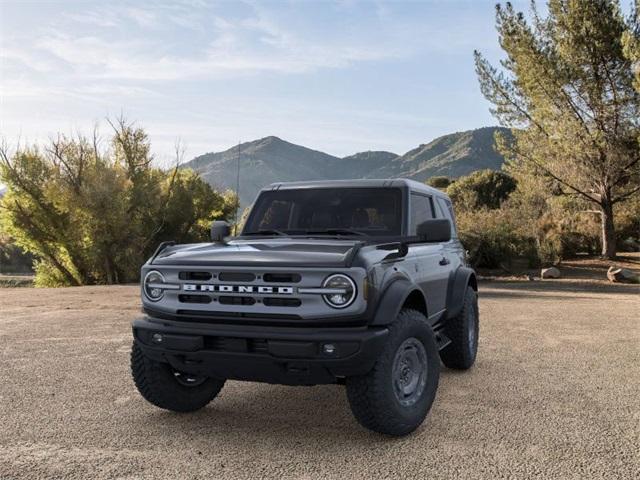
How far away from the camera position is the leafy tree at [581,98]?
70.3ft

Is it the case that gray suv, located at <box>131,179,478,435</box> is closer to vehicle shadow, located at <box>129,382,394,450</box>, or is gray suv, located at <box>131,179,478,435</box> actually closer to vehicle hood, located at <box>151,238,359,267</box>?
vehicle hood, located at <box>151,238,359,267</box>

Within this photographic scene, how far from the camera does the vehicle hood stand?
3824 mm

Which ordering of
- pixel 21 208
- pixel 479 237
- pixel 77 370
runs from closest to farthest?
pixel 77 370 < pixel 479 237 < pixel 21 208

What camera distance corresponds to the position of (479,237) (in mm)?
20109

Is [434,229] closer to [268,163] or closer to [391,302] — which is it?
[391,302]

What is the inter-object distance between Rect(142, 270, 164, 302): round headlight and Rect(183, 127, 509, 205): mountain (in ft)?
295

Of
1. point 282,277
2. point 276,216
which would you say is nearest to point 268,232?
point 276,216

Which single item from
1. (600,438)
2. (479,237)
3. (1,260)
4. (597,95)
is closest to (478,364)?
(600,438)

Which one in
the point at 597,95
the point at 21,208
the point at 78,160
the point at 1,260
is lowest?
the point at 1,260

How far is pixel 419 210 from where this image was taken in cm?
549

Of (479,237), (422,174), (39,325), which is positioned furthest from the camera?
(422,174)

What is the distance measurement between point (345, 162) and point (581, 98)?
11636 cm

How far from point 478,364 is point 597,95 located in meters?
18.7

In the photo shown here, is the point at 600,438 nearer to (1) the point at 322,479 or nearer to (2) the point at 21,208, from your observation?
(1) the point at 322,479
